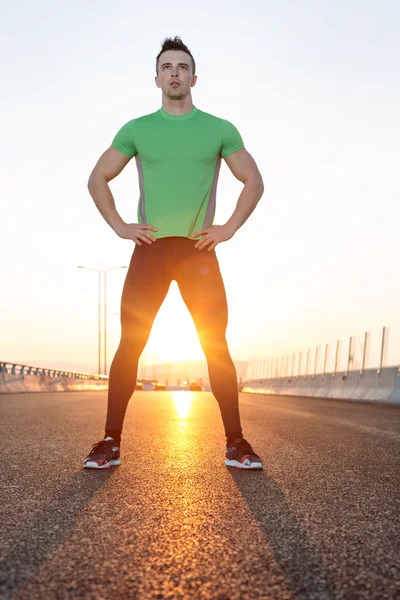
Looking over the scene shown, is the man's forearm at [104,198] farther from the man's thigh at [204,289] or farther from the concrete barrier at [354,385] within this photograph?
the concrete barrier at [354,385]

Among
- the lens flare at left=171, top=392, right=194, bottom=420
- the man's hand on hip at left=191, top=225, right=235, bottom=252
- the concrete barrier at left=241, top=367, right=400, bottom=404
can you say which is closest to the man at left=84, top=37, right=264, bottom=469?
the man's hand on hip at left=191, top=225, right=235, bottom=252

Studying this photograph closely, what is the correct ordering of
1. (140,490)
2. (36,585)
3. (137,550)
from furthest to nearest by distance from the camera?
(140,490) < (137,550) < (36,585)

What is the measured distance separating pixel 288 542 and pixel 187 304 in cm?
229

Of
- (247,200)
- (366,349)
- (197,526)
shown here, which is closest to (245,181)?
(247,200)

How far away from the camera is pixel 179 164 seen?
4.31 m

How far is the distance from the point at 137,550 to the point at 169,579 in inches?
12.5

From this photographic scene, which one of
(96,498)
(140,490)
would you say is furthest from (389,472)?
(96,498)

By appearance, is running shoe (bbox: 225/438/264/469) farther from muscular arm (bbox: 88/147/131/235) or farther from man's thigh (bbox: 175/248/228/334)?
muscular arm (bbox: 88/147/131/235)

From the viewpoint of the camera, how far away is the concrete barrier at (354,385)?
16633mm

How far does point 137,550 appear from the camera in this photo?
6.80ft

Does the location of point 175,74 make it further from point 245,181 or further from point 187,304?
point 187,304

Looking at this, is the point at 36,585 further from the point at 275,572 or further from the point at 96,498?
the point at 96,498

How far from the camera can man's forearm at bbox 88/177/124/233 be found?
14.8 ft

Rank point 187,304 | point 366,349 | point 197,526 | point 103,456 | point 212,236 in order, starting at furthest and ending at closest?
point 366,349, point 187,304, point 212,236, point 103,456, point 197,526
